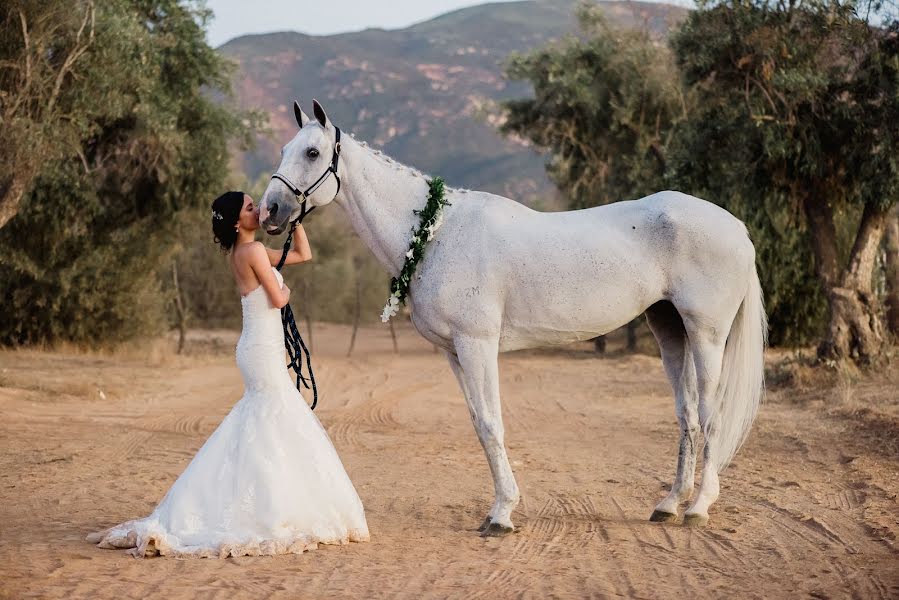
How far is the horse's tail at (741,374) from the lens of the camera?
260 inches

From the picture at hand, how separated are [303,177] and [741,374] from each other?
10.8 ft

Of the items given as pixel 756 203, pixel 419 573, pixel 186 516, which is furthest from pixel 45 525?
pixel 756 203

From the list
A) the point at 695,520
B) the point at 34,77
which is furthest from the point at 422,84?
the point at 695,520

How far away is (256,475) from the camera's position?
570 centimetres

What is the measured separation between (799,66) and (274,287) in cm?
962

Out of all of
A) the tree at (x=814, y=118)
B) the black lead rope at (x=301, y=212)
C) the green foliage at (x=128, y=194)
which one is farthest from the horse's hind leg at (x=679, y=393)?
the green foliage at (x=128, y=194)

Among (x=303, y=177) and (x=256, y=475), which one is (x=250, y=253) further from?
(x=256, y=475)

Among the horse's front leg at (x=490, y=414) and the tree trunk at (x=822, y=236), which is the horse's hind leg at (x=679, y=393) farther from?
the tree trunk at (x=822, y=236)

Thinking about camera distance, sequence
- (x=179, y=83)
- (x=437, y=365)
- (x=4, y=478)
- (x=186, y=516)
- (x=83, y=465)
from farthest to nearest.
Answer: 1. (x=437, y=365)
2. (x=179, y=83)
3. (x=83, y=465)
4. (x=4, y=478)
5. (x=186, y=516)

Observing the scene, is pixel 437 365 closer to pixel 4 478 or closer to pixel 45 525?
pixel 4 478

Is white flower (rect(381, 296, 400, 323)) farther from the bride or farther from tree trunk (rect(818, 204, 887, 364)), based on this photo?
tree trunk (rect(818, 204, 887, 364))

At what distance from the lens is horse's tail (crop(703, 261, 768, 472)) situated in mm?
6602

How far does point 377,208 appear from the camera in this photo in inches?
250

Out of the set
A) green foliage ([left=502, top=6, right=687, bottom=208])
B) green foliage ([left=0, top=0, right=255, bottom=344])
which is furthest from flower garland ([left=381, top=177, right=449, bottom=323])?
green foliage ([left=502, top=6, right=687, bottom=208])
